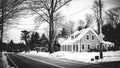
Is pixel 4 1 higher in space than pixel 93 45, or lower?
higher

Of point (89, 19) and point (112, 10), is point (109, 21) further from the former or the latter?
point (89, 19)

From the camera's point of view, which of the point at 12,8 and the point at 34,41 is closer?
the point at 12,8

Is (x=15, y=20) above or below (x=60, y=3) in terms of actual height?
below

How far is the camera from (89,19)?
68.3 meters

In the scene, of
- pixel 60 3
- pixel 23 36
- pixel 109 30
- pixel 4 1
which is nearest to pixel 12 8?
pixel 4 1

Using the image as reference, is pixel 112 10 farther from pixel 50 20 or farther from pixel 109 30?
pixel 50 20

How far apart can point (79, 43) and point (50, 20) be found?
40.3ft

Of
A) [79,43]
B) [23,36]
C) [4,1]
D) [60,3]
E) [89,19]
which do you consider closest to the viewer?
[4,1]

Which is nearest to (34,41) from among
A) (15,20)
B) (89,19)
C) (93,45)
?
(89,19)

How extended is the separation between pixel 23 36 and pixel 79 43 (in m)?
71.0

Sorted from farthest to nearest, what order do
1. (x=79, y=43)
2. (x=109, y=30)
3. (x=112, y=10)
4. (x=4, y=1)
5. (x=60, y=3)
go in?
(x=112, y=10)
(x=109, y=30)
(x=79, y=43)
(x=60, y=3)
(x=4, y=1)

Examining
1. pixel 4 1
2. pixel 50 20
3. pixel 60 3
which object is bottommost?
pixel 4 1

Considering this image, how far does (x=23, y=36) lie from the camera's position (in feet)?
352

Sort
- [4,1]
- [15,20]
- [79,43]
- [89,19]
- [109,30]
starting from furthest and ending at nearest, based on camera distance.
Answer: [89,19] → [109,30] → [79,43] → [15,20] → [4,1]
